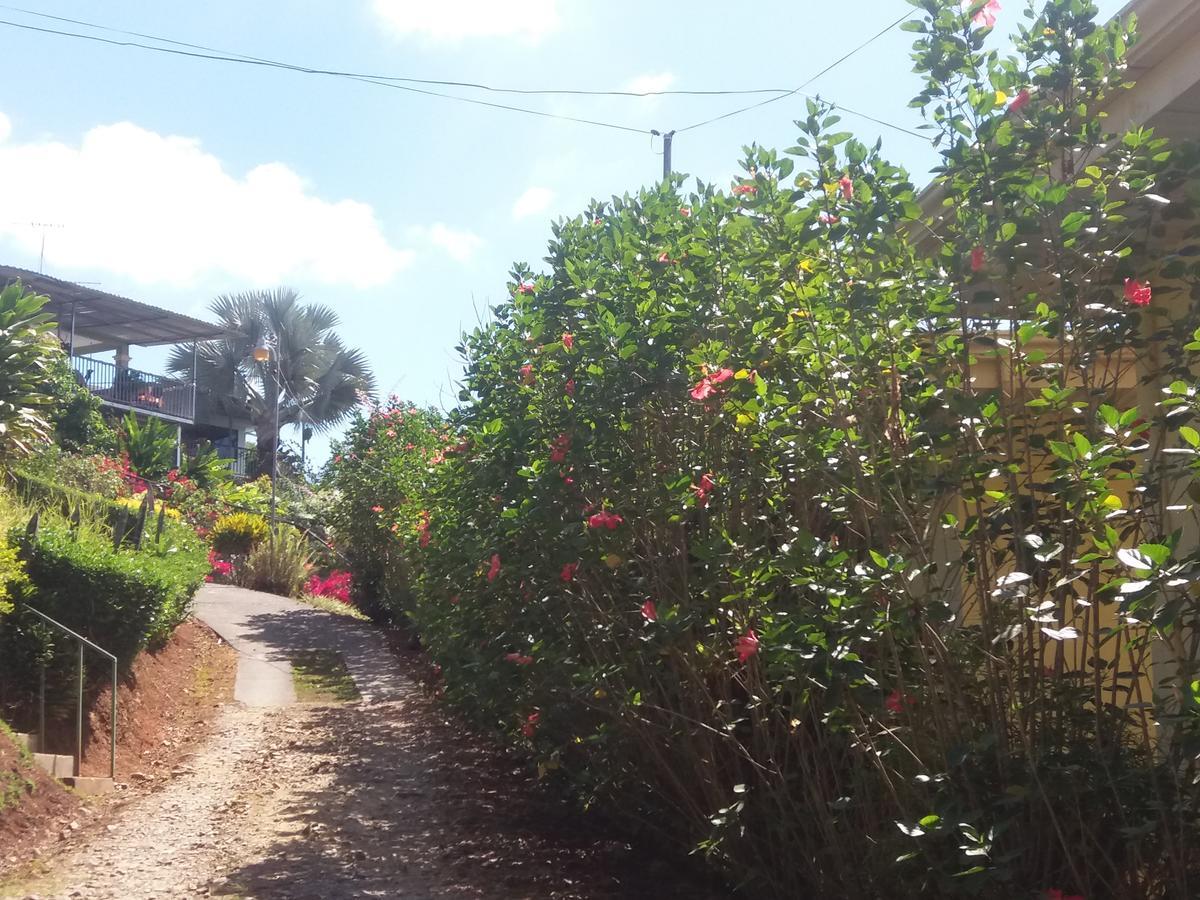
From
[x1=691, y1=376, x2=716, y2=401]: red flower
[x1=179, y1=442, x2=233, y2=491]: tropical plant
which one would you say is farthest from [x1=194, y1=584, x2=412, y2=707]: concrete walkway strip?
[x1=691, y1=376, x2=716, y2=401]: red flower

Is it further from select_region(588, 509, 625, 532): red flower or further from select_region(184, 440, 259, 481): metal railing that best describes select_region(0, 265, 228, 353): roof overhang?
select_region(588, 509, 625, 532): red flower

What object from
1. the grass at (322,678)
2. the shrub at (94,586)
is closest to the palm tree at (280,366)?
the grass at (322,678)

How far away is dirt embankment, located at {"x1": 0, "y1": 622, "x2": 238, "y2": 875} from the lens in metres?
6.83

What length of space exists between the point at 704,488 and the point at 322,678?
33.8 ft

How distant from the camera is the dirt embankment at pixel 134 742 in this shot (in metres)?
6.83

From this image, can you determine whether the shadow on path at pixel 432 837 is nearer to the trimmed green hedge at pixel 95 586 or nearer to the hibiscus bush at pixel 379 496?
the trimmed green hedge at pixel 95 586

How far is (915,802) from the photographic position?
4.00m

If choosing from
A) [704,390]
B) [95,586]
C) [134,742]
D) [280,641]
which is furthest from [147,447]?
[704,390]

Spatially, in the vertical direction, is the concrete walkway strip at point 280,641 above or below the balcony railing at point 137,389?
below

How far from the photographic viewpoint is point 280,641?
53.3 ft

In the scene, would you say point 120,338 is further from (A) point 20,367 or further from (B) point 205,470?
(A) point 20,367

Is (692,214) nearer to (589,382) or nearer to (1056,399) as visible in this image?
(589,382)

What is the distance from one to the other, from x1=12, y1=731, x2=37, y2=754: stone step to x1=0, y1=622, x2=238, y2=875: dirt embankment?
0.83 ft

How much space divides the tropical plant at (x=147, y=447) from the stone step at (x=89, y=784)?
1677cm
